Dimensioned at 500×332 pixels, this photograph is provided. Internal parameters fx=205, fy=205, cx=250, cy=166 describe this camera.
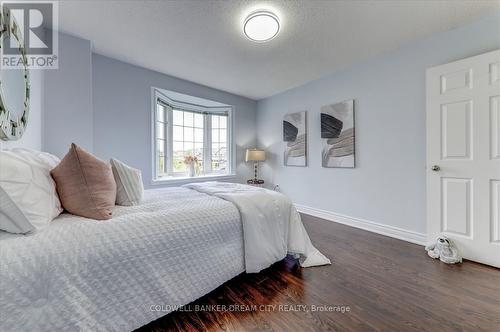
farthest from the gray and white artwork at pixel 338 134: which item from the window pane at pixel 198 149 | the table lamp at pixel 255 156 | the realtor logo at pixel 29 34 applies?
the realtor logo at pixel 29 34

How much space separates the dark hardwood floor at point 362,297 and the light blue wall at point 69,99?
7.06 ft

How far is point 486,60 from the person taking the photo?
187 centimetres

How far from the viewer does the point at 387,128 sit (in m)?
2.62

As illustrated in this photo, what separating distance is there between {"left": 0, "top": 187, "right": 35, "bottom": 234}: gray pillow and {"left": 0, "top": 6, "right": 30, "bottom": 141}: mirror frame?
2.21 feet

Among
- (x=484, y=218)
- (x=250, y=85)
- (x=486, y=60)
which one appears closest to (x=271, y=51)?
(x=250, y=85)

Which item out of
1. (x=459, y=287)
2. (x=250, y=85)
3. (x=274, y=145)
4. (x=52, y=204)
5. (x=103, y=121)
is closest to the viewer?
(x=52, y=204)

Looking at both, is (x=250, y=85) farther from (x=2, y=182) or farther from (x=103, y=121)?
(x=2, y=182)

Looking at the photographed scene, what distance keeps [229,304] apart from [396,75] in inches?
121

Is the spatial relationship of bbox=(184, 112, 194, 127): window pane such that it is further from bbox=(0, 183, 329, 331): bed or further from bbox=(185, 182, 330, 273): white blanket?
bbox=(0, 183, 329, 331): bed

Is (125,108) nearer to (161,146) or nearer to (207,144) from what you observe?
(161,146)

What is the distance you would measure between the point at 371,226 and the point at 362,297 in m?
1.60

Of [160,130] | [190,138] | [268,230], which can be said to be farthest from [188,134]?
[268,230]

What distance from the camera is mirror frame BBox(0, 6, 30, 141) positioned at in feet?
4.04

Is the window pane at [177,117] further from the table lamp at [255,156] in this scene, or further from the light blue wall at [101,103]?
the table lamp at [255,156]
